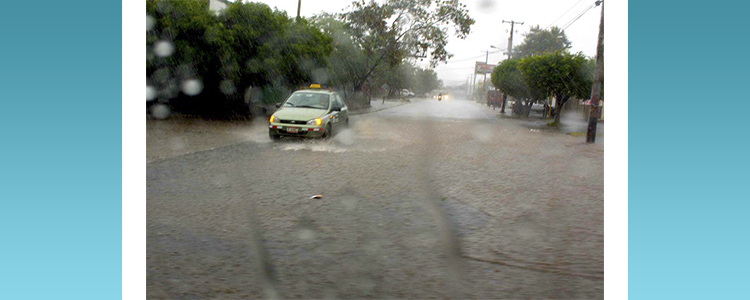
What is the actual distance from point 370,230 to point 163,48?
13232mm

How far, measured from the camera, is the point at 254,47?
18.3m

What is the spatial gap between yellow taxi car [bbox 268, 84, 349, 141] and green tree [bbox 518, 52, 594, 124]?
41.8 ft

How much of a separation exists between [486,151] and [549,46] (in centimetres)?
4032

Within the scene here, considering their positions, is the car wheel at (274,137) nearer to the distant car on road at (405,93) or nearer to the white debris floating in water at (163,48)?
the white debris floating in water at (163,48)

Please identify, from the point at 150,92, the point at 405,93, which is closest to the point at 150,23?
the point at 150,92

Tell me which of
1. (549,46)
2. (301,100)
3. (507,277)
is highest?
(549,46)

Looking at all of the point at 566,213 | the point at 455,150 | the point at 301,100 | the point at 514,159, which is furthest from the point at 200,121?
the point at 566,213

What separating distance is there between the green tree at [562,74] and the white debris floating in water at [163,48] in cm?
1531

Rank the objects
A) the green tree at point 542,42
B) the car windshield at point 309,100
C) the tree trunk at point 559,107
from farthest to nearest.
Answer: the green tree at point 542,42 → the tree trunk at point 559,107 → the car windshield at point 309,100

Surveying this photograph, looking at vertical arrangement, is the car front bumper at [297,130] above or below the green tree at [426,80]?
below

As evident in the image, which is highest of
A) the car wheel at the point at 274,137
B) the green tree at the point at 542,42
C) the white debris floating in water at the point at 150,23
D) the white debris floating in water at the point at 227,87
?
the green tree at the point at 542,42

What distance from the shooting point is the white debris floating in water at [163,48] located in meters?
16.0

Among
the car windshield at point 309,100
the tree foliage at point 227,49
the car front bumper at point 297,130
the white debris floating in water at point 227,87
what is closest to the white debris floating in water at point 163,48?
the tree foliage at point 227,49
